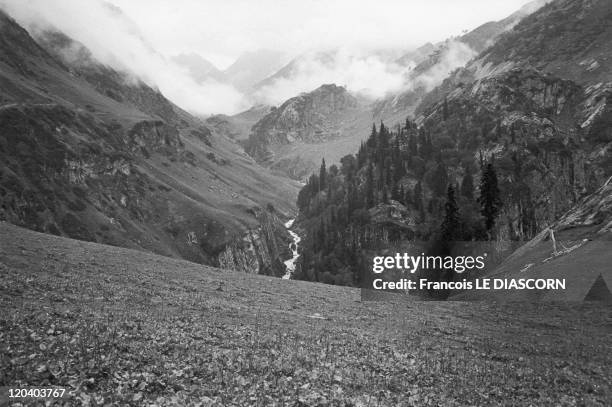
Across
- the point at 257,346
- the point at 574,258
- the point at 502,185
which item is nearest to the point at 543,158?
the point at 502,185

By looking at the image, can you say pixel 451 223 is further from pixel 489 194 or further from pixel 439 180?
pixel 439 180

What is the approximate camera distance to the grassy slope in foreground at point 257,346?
1692cm

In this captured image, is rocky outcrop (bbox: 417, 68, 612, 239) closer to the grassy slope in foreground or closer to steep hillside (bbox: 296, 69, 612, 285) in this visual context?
steep hillside (bbox: 296, 69, 612, 285)

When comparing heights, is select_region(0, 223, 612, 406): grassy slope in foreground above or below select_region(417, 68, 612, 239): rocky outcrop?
below

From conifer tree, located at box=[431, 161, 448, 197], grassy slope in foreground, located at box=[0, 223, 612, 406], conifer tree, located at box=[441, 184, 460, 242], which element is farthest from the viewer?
conifer tree, located at box=[431, 161, 448, 197]

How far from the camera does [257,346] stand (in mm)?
24047

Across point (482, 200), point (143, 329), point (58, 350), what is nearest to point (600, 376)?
point (143, 329)

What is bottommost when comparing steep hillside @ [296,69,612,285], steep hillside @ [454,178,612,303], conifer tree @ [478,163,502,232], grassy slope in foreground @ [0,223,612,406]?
grassy slope in foreground @ [0,223,612,406]

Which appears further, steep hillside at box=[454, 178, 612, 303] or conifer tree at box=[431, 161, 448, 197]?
conifer tree at box=[431, 161, 448, 197]

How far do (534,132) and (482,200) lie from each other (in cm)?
10635

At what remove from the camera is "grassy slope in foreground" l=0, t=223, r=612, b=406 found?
16922 mm

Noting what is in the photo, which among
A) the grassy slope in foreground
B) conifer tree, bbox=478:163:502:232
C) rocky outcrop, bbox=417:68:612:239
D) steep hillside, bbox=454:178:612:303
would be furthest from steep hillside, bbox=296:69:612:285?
the grassy slope in foreground

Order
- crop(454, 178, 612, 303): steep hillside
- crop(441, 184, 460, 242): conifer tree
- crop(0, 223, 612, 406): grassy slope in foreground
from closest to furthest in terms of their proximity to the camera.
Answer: crop(0, 223, 612, 406): grassy slope in foreground, crop(454, 178, 612, 303): steep hillside, crop(441, 184, 460, 242): conifer tree

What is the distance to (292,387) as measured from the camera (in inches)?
720
